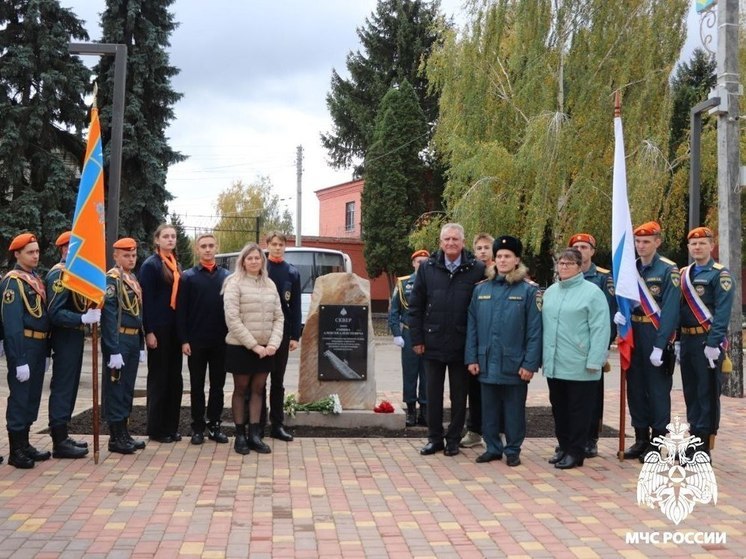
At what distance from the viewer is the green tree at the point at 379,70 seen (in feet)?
120

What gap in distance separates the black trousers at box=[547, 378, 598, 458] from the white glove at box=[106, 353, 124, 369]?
376 centimetres

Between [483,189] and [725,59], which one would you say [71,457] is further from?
[483,189]

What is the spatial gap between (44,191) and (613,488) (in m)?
19.3

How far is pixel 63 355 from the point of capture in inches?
269

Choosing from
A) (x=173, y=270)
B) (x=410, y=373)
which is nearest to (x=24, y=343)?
(x=173, y=270)

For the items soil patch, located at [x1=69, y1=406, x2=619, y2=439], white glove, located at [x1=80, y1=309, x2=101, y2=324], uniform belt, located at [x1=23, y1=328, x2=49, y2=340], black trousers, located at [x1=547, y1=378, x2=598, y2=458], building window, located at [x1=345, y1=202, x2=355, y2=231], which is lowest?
soil patch, located at [x1=69, y1=406, x2=619, y2=439]

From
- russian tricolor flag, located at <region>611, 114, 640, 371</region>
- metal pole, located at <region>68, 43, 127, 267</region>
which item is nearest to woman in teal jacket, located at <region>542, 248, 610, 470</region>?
russian tricolor flag, located at <region>611, 114, 640, 371</region>

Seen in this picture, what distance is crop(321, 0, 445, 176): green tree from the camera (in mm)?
36594

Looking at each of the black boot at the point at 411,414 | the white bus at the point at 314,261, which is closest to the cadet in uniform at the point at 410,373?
the black boot at the point at 411,414

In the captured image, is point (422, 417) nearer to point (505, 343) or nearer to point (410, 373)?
point (410, 373)

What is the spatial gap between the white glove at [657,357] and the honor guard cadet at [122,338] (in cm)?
457

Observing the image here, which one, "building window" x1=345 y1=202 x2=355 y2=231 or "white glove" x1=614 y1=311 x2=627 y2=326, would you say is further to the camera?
"building window" x1=345 y1=202 x2=355 y2=231

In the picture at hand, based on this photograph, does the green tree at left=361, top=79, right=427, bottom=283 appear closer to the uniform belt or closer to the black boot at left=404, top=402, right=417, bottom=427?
the black boot at left=404, top=402, right=417, bottom=427

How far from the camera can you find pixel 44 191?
21.5 m
